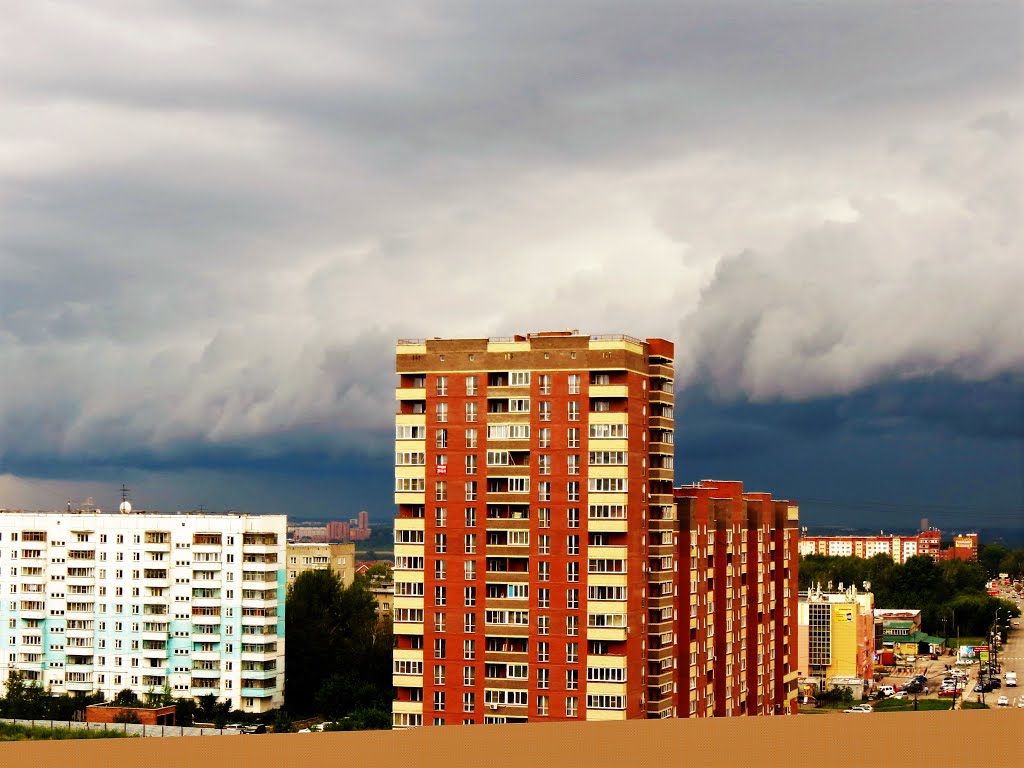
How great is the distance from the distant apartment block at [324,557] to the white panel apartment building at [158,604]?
31.8ft

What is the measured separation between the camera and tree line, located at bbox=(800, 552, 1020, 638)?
33.6 meters

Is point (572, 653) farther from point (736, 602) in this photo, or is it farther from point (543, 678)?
point (736, 602)

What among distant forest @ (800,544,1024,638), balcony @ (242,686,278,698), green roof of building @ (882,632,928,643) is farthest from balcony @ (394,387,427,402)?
distant forest @ (800,544,1024,638)

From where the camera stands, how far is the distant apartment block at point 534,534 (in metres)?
12.0

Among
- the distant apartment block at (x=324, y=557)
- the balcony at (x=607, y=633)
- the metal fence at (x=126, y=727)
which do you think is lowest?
the metal fence at (x=126, y=727)

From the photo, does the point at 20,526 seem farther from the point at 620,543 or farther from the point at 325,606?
the point at 620,543

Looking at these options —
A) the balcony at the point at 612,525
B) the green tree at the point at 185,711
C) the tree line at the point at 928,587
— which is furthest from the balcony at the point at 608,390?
the tree line at the point at 928,587

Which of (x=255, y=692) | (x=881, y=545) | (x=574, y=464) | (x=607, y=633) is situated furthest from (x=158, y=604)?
(x=881, y=545)

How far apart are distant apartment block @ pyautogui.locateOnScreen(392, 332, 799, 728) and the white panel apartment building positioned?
18.2ft

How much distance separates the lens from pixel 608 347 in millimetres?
12203

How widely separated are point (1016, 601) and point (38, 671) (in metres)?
35.5

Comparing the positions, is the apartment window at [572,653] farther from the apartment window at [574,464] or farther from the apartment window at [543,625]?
the apartment window at [574,464]

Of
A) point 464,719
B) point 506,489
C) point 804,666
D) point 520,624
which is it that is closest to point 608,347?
point 506,489

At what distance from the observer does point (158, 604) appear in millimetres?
17375
